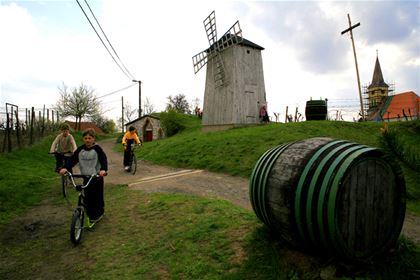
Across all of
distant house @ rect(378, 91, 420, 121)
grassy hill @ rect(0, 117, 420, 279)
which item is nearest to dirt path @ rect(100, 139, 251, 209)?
grassy hill @ rect(0, 117, 420, 279)

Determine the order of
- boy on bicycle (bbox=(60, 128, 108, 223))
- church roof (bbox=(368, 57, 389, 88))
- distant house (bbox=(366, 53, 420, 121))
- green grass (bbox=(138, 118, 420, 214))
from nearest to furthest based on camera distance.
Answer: boy on bicycle (bbox=(60, 128, 108, 223)) → green grass (bbox=(138, 118, 420, 214)) → distant house (bbox=(366, 53, 420, 121)) → church roof (bbox=(368, 57, 389, 88))

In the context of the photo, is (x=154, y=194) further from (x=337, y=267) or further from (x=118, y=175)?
(x=337, y=267)

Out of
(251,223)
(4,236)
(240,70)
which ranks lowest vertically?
(4,236)

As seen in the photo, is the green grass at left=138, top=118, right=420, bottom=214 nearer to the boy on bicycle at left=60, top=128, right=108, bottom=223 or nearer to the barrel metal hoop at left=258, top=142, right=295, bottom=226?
the boy on bicycle at left=60, top=128, right=108, bottom=223

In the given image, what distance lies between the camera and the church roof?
65250 mm

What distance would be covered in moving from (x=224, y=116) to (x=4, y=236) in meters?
17.4

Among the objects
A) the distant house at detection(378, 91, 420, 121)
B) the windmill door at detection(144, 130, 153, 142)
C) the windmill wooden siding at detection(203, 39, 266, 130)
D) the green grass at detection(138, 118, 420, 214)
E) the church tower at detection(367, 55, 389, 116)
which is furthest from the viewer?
the church tower at detection(367, 55, 389, 116)

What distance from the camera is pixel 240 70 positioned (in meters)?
21.7

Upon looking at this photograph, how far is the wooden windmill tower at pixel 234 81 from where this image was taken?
2142 centimetres

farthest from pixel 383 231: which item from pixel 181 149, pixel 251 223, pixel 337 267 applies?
pixel 181 149

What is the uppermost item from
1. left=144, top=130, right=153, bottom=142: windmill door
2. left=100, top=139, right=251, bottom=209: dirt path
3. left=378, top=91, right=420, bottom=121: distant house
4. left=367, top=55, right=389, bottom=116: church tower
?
left=367, top=55, right=389, bottom=116: church tower

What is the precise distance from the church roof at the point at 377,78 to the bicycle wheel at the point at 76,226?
71929 mm

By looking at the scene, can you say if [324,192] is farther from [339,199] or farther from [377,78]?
[377,78]

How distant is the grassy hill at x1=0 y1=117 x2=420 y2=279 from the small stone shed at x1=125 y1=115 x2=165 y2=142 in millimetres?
26115
